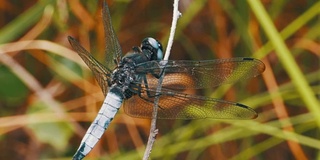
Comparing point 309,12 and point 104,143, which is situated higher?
point 309,12

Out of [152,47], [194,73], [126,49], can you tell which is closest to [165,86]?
[194,73]

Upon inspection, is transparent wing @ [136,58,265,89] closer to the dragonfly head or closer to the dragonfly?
the dragonfly

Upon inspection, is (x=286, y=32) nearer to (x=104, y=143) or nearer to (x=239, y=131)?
(x=239, y=131)

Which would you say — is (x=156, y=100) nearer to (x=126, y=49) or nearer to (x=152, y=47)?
(x=152, y=47)

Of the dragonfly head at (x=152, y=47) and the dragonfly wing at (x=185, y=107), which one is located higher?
the dragonfly head at (x=152, y=47)

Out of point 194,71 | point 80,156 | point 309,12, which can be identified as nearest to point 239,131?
point 309,12

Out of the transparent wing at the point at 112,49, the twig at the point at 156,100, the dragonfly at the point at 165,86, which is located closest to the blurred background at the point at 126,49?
the transparent wing at the point at 112,49

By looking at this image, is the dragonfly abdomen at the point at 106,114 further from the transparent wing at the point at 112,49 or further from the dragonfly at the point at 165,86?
the transparent wing at the point at 112,49
